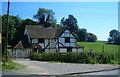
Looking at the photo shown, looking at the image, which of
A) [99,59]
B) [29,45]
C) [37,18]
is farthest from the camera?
[37,18]

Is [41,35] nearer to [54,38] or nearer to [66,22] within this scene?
[54,38]

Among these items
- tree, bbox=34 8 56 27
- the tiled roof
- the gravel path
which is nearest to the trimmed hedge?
the gravel path

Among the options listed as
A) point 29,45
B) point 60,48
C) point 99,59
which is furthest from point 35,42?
point 99,59

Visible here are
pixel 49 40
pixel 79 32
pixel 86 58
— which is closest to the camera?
pixel 86 58

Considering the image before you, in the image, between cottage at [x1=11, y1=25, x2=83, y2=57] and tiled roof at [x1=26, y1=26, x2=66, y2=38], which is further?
tiled roof at [x1=26, y1=26, x2=66, y2=38]

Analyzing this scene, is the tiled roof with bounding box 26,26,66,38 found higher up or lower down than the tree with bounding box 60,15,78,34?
lower down

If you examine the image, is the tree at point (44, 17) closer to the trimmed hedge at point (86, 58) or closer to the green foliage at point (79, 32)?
the green foliage at point (79, 32)

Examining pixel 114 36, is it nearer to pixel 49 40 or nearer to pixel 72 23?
pixel 49 40

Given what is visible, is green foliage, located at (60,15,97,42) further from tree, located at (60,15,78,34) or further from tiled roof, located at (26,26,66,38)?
tiled roof, located at (26,26,66,38)

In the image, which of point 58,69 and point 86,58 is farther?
point 86,58

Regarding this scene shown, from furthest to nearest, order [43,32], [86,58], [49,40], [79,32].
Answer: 1. [79,32]
2. [43,32]
3. [49,40]
4. [86,58]

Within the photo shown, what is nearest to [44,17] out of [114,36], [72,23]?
[72,23]

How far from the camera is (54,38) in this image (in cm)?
7094

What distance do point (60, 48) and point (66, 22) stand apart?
1840 inches
